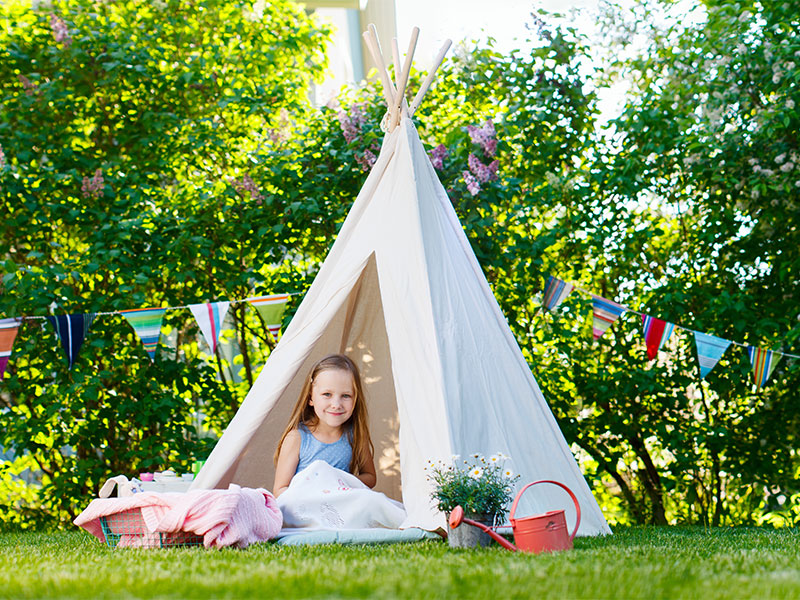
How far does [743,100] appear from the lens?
5.45 m

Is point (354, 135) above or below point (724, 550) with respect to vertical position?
above

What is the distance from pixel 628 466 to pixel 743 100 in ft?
8.46

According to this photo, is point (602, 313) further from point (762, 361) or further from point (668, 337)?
point (762, 361)

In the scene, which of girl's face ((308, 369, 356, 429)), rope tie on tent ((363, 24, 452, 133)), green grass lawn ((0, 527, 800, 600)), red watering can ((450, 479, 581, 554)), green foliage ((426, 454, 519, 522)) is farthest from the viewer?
rope tie on tent ((363, 24, 452, 133))

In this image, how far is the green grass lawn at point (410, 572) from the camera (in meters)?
1.89

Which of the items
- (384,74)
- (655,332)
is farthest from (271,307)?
(655,332)

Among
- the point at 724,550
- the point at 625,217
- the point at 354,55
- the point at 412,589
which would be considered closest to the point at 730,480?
the point at 625,217

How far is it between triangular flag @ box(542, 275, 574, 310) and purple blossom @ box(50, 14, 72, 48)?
378 centimetres

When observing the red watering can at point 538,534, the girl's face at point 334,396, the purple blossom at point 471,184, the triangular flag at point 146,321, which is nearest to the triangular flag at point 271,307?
the triangular flag at point 146,321

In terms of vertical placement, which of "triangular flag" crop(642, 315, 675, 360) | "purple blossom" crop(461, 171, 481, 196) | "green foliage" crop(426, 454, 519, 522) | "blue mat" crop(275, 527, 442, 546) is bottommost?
"blue mat" crop(275, 527, 442, 546)

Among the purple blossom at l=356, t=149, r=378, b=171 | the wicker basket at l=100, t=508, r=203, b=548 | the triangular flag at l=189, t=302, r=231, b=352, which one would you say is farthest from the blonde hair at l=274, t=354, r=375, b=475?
the purple blossom at l=356, t=149, r=378, b=171

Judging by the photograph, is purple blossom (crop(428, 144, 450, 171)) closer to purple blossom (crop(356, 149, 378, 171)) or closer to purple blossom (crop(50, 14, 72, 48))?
purple blossom (crop(356, 149, 378, 171))

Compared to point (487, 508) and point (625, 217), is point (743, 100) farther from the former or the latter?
point (487, 508)

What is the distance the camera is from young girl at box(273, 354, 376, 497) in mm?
3980
